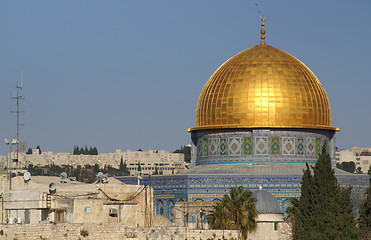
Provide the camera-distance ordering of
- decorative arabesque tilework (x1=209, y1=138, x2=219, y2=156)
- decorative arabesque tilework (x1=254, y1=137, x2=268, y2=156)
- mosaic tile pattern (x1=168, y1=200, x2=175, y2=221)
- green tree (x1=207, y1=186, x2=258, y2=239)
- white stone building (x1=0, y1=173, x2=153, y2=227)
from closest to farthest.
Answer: white stone building (x1=0, y1=173, x2=153, y2=227), green tree (x1=207, y1=186, x2=258, y2=239), mosaic tile pattern (x1=168, y1=200, x2=175, y2=221), decorative arabesque tilework (x1=254, y1=137, x2=268, y2=156), decorative arabesque tilework (x1=209, y1=138, x2=219, y2=156)

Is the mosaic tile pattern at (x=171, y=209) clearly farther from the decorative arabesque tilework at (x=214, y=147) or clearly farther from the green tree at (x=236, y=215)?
the green tree at (x=236, y=215)

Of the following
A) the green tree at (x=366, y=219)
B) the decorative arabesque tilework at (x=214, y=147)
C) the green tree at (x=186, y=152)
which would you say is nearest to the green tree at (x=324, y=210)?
the green tree at (x=366, y=219)

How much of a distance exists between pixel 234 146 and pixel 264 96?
2644mm

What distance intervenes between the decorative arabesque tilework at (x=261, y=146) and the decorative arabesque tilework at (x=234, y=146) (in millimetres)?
757

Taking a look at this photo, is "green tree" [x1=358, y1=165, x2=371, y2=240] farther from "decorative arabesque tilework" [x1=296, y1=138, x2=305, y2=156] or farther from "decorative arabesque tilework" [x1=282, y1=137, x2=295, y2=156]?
"decorative arabesque tilework" [x1=296, y1=138, x2=305, y2=156]

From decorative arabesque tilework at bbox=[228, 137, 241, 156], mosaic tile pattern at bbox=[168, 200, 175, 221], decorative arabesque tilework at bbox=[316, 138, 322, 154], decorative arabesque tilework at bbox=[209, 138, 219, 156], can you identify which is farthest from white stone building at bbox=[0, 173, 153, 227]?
decorative arabesque tilework at bbox=[316, 138, 322, 154]

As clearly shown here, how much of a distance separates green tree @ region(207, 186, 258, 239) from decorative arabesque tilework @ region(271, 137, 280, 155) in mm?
10489

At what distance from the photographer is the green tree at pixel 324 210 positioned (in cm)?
3575

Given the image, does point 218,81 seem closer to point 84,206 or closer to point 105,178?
point 105,178

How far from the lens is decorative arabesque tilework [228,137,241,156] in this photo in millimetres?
52906

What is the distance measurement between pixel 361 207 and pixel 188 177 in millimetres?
14431

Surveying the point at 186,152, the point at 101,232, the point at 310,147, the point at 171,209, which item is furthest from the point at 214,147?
the point at 186,152

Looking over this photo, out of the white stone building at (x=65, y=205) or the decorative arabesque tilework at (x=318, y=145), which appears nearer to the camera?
the white stone building at (x=65, y=205)

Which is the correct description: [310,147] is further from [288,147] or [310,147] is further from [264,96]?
[264,96]
